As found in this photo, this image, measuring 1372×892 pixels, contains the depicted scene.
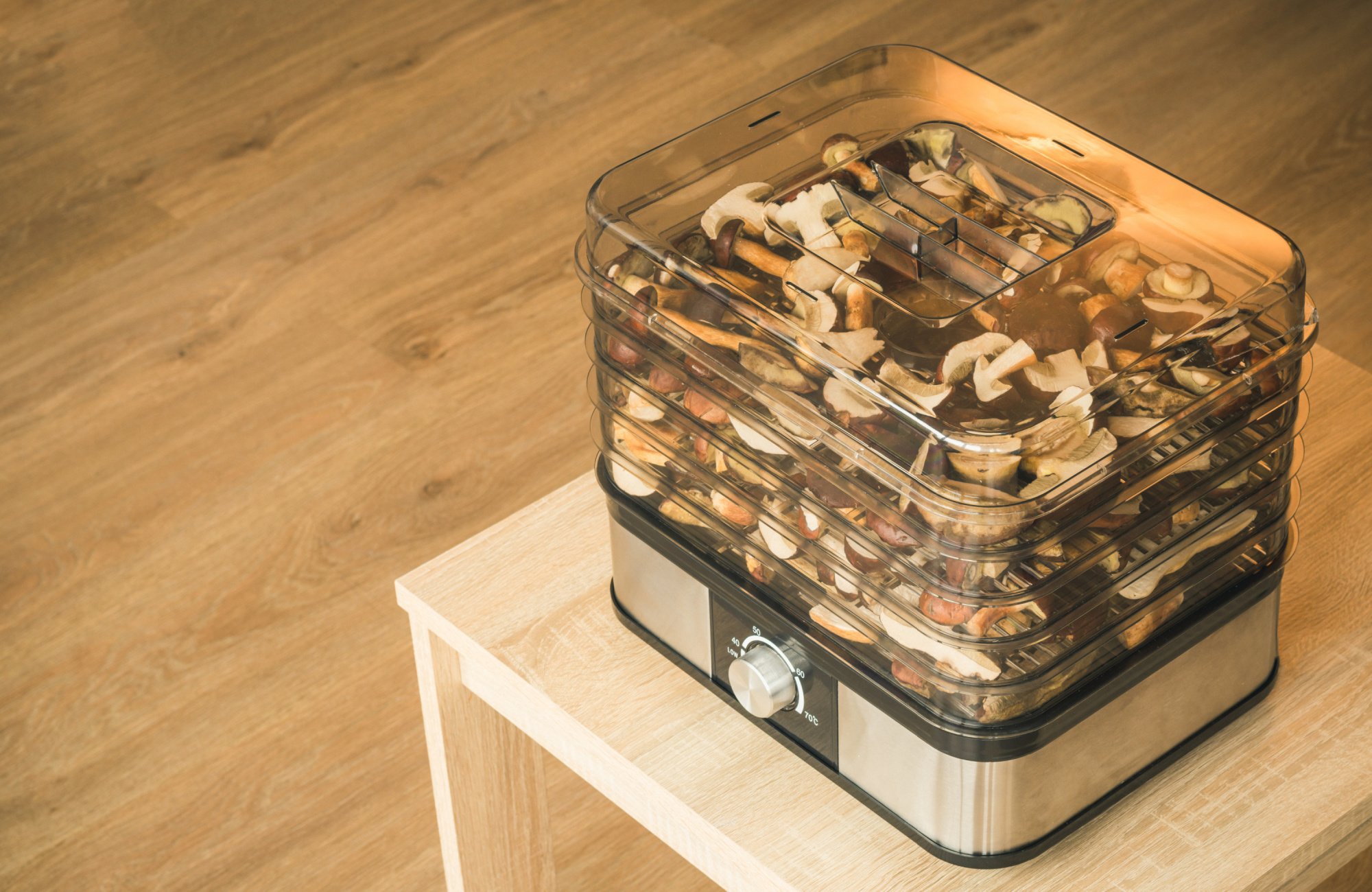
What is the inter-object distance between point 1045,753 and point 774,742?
0.16 metres

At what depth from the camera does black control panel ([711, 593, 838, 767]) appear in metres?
0.73

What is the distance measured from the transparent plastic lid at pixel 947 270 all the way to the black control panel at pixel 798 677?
0.43 ft

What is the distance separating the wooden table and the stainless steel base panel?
0.06 ft

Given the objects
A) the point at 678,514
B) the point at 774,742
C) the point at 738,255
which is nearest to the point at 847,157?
the point at 738,255

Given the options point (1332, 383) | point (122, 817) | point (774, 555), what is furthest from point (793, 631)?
point (122, 817)

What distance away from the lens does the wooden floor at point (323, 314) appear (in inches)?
58.3

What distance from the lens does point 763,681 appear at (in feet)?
2.44

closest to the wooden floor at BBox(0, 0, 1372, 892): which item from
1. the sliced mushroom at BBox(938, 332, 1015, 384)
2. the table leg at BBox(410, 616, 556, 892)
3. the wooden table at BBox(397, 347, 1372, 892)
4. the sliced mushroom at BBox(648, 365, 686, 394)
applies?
the table leg at BBox(410, 616, 556, 892)

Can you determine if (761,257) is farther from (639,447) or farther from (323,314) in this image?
(323,314)

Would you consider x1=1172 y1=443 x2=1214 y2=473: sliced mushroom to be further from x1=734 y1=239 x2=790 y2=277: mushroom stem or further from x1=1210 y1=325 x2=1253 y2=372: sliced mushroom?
x1=734 y1=239 x2=790 y2=277: mushroom stem

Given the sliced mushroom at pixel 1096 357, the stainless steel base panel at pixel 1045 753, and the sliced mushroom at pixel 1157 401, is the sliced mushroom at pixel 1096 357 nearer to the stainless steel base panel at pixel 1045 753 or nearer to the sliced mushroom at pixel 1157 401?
the sliced mushroom at pixel 1157 401

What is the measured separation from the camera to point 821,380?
649mm

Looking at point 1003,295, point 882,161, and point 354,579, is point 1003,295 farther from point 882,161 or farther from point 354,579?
point 354,579

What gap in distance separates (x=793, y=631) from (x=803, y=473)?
9 cm
